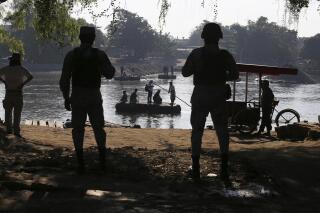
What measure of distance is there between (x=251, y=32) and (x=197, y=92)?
5475 inches

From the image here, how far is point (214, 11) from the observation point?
34.6 feet

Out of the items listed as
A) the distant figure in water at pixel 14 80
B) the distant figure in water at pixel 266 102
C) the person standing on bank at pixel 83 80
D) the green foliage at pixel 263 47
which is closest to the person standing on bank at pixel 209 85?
the person standing on bank at pixel 83 80

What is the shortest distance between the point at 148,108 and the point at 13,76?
29.1m

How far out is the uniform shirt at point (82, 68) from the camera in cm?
527

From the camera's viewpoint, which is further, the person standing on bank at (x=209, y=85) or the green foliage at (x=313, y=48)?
the green foliage at (x=313, y=48)

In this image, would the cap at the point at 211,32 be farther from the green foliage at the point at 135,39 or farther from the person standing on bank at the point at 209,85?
the green foliage at the point at 135,39

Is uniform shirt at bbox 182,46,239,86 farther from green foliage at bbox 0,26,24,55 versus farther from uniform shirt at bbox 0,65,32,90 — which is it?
green foliage at bbox 0,26,24,55

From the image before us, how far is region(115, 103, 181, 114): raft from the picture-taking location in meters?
37.8

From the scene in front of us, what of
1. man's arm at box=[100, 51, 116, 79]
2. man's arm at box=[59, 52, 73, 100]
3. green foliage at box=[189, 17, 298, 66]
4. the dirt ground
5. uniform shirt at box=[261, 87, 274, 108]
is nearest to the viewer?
the dirt ground

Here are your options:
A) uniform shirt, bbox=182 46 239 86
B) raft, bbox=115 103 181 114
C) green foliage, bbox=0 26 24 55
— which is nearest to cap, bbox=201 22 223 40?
uniform shirt, bbox=182 46 239 86

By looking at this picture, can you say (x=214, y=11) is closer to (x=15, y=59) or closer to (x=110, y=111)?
(x=15, y=59)

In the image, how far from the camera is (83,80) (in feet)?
17.4

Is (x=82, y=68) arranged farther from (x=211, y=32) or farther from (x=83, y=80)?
(x=211, y=32)

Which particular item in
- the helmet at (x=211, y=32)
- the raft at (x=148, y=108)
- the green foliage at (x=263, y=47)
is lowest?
the raft at (x=148, y=108)
